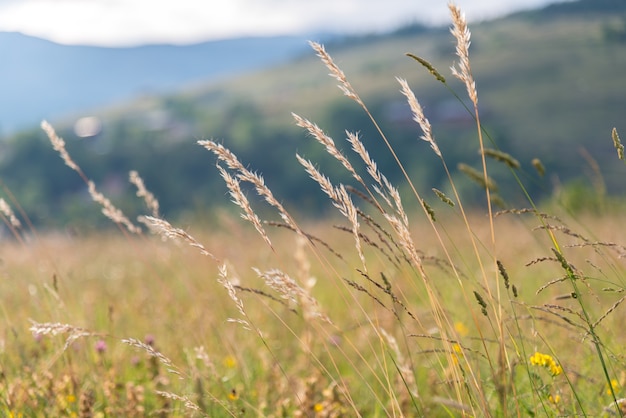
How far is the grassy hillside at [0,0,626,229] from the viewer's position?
75606 millimetres

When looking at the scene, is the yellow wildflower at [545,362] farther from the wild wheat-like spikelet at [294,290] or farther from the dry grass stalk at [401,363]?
the wild wheat-like spikelet at [294,290]

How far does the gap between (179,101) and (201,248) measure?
141287mm

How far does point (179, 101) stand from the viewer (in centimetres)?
13725

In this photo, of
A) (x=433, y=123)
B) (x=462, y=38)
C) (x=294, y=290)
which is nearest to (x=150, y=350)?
(x=294, y=290)

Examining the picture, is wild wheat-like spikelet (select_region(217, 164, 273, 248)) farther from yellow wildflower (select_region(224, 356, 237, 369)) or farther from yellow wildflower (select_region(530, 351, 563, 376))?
yellow wildflower (select_region(224, 356, 237, 369))

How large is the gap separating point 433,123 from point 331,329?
9576cm

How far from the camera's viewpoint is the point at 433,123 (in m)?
96.6

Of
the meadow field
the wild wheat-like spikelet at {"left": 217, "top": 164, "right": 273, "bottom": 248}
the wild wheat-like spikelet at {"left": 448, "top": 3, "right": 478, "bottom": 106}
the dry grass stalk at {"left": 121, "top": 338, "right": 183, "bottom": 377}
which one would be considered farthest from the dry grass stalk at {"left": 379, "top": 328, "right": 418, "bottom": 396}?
the wild wheat-like spikelet at {"left": 448, "top": 3, "right": 478, "bottom": 106}

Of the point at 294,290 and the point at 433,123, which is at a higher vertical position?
the point at 294,290

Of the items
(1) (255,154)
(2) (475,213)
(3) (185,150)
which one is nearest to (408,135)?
(1) (255,154)

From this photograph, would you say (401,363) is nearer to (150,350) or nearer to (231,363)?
(150,350)

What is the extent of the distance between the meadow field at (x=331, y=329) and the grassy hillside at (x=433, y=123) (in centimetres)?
Answer: 6207

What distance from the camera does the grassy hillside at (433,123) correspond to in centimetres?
7561

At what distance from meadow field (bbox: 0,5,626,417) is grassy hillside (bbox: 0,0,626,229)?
204 feet
